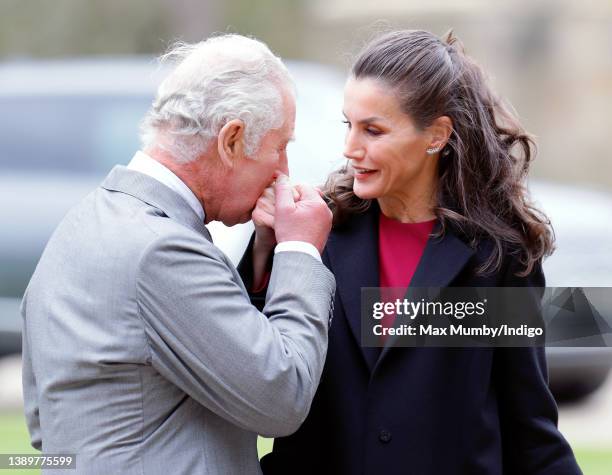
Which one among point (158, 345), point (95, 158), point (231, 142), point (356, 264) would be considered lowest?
point (158, 345)

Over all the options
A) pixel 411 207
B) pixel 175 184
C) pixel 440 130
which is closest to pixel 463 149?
pixel 440 130

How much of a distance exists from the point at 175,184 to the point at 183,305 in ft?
1.06

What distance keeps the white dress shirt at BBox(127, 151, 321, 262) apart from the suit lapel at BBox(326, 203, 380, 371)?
257 mm

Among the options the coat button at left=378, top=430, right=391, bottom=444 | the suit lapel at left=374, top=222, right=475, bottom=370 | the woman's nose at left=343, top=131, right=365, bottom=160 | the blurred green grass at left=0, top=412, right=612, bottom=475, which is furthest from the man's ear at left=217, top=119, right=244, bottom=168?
the blurred green grass at left=0, top=412, right=612, bottom=475

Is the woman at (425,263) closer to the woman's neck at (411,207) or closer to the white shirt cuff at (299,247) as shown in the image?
the woman's neck at (411,207)

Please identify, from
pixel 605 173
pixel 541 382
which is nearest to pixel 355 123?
pixel 541 382

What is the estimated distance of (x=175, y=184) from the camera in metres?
2.36

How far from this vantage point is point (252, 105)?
2340mm

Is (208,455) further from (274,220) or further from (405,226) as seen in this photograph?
(405,226)

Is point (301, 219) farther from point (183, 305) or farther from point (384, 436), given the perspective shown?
point (384, 436)

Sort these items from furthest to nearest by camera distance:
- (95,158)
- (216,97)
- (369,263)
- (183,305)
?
(95,158)
(369,263)
(216,97)
(183,305)

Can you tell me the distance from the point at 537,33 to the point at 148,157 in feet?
47.1

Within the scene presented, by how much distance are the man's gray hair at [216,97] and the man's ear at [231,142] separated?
11mm

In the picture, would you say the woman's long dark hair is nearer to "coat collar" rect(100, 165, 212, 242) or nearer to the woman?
the woman
